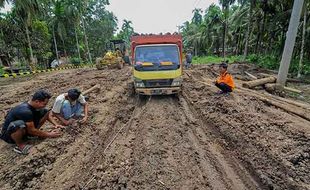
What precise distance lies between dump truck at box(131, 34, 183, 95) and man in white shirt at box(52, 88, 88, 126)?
9.76ft

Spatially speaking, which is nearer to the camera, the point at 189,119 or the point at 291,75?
the point at 189,119

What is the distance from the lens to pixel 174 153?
4.52m

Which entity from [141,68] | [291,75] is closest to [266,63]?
[291,75]

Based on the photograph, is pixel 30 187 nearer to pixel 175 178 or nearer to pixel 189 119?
pixel 175 178

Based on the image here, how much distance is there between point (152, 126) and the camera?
598 cm

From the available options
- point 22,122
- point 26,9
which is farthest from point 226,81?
point 26,9

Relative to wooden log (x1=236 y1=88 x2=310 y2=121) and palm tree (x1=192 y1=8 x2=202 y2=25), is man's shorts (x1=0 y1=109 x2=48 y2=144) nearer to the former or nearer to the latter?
wooden log (x1=236 y1=88 x2=310 y2=121)

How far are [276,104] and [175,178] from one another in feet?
16.8

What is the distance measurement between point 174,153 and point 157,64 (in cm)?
466

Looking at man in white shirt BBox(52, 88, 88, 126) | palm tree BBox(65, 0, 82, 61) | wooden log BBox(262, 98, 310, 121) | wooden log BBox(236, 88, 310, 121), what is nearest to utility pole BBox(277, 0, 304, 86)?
wooden log BBox(236, 88, 310, 121)

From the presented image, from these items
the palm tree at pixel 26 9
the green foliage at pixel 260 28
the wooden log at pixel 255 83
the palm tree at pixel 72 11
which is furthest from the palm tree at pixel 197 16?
the wooden log at pixel 255 83

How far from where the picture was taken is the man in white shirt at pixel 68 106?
530 cm

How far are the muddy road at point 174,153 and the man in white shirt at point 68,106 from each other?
274mm

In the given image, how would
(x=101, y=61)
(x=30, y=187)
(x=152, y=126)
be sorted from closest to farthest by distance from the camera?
(x=30, y=187), (x=152, y=126), (x=101, y=61)
